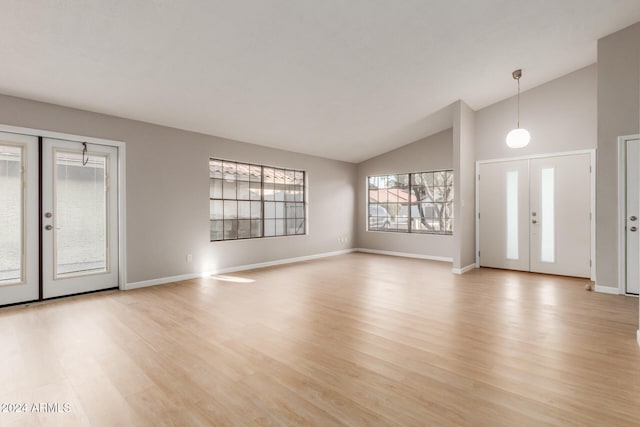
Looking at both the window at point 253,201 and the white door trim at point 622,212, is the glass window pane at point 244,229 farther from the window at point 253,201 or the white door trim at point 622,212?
the white door trim at point 622,212

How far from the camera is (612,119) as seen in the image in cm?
437

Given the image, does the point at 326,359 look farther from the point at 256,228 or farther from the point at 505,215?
the point at 505,215

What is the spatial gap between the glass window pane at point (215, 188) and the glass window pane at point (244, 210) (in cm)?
50

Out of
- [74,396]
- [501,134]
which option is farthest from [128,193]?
[501,134]

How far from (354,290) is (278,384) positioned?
8.68 feet

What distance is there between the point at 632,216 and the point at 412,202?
13.4 feet

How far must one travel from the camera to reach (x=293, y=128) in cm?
586

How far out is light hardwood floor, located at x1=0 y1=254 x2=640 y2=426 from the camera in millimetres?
1805

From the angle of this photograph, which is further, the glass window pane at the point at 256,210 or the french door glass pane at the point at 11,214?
the glass window pane at the point at 256,210

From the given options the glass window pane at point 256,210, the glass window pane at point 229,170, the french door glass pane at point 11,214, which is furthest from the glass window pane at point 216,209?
the french door glass pane at point 11,214

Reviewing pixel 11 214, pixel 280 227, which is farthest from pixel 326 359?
pixel 280 227

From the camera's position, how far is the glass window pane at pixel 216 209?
580 cm

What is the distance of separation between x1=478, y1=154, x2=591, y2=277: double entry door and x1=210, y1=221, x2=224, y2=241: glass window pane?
5.14m

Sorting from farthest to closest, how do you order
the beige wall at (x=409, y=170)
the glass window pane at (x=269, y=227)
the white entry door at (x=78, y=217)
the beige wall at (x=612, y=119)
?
the beige wall at (x=409, y=170)
the glass window pane at (x=269, y=227)
the beige wall at (x=612, y=119)
the white entry door at (x=78, y=217)
